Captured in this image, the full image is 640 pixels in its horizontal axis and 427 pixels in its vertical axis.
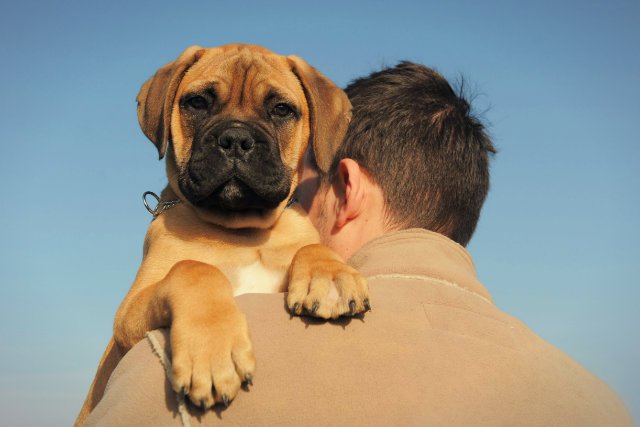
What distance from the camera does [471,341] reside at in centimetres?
319

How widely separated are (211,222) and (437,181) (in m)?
1.71

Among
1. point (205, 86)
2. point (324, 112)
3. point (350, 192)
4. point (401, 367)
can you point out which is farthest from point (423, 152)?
point (401, 367)

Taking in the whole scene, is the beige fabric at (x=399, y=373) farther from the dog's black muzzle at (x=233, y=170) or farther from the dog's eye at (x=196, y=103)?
the dog's eye at (x=196, y=103)

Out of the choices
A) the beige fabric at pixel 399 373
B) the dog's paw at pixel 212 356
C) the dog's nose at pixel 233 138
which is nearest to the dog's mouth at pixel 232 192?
the dog's nose at pixel 233 138

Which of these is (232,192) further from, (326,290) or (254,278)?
(326,290)

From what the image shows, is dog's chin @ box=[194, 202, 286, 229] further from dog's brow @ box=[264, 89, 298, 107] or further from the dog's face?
dog's brow @ box=[264, 89, 298, 107]

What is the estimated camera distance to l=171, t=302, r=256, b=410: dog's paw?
289cm

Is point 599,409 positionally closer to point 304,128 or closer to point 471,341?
point 471,341

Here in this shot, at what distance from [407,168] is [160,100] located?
6.49 ft

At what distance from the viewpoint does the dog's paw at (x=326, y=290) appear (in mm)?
3227

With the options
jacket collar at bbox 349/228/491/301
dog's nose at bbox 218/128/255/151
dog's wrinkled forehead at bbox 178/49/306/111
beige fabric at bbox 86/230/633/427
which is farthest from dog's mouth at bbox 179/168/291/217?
beige fabric at bbox 86/230/633/427

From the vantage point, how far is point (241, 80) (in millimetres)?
5379

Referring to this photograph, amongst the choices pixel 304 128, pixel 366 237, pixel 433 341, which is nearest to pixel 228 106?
pixel 304 128

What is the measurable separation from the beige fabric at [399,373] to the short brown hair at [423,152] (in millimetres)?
1306
